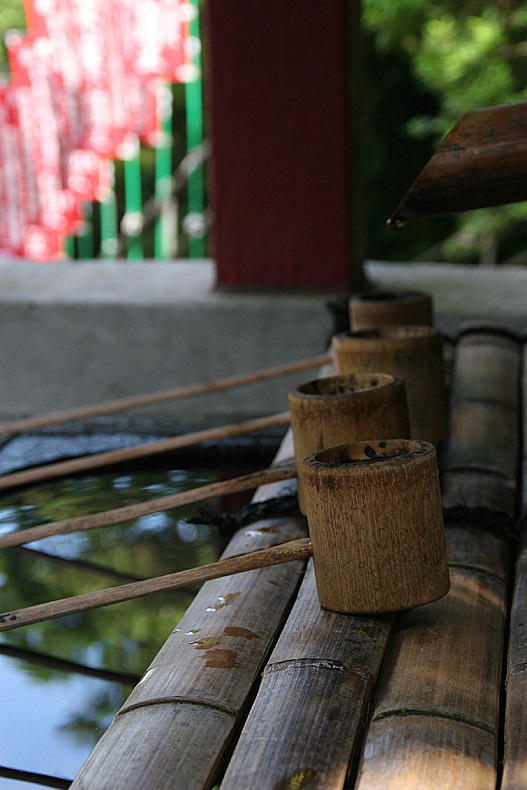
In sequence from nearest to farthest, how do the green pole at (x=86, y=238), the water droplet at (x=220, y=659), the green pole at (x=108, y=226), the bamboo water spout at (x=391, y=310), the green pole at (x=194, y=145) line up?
the water droplet at (x=220, y=659)
the bamboo water spout at (x=391, y=310)
the green pole at (x=194, y=145)
the green pole at (x=108, y=226)
the green pole at (x=86, y=238)

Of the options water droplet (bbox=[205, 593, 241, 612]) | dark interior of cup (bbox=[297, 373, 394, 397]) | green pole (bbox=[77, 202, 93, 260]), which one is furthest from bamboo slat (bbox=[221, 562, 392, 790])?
green pole (bbox=[77, 202, 93, 260])

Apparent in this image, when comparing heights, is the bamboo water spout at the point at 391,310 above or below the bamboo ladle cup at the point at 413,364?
above

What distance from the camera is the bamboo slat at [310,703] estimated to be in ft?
3.38

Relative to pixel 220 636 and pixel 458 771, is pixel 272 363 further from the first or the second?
pixel 458 771

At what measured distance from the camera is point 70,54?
8.38 m

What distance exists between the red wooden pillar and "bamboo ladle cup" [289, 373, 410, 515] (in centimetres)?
215

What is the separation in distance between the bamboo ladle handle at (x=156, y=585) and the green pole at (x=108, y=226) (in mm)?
11384

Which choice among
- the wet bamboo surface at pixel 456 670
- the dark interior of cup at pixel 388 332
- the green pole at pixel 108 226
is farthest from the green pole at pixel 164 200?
the wet bamboo surface at pixel 456 670

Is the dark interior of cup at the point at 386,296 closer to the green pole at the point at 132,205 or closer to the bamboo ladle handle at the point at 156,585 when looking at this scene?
the bamboo ladle handle at the point at 156,585

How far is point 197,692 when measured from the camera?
3.93ft

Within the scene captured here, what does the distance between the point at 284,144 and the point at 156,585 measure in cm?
268

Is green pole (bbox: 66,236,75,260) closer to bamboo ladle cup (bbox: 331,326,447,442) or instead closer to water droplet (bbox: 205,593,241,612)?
bamboo ladle cup (bbox: 331,326,447,442)

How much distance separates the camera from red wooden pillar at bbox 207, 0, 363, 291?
3623mm

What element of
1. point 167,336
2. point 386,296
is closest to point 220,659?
point 386,296
